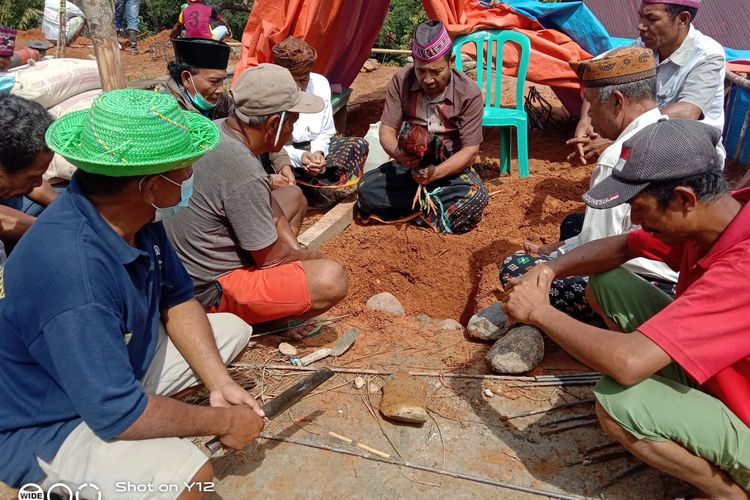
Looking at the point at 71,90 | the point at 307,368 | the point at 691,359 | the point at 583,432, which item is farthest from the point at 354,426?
the point at 71,90

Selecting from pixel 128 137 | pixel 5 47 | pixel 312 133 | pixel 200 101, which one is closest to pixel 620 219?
pixel 128 137

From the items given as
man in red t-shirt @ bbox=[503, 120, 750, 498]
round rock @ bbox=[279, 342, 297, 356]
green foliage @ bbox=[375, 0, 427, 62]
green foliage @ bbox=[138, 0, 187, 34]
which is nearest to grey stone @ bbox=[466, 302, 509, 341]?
round rock @ bbox=[279, 342, 297, 356]

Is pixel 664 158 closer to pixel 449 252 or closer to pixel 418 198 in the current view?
pixel 449 252

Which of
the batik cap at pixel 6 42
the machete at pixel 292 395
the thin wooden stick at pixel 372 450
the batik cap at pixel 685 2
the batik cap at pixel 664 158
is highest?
the batik cap at pixel 685 2

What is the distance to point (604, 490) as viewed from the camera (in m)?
2.51

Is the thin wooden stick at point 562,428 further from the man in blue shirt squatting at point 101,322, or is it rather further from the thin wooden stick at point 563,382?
the man in blue shirt squatting at point 101,322

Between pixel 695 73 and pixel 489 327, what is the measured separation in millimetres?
2710

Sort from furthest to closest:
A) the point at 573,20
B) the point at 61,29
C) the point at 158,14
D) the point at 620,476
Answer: the point at 158,14
the point at 61,29
the point at 573,20
the point at 620,476

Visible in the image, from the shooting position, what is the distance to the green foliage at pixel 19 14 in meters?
14.2

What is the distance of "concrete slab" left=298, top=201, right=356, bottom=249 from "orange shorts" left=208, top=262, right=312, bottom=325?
1532mm

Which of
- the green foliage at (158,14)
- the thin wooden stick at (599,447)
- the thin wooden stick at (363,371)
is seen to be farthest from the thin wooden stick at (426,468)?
the green foliage at (158,14)

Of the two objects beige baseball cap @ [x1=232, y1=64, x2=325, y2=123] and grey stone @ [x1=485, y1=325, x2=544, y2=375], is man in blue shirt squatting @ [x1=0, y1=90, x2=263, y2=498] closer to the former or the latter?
beige baseball cap @ [x1=232, y1=64, x2=325, y2=123]

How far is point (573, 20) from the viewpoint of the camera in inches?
277

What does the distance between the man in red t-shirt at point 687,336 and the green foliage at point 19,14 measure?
15866mm
